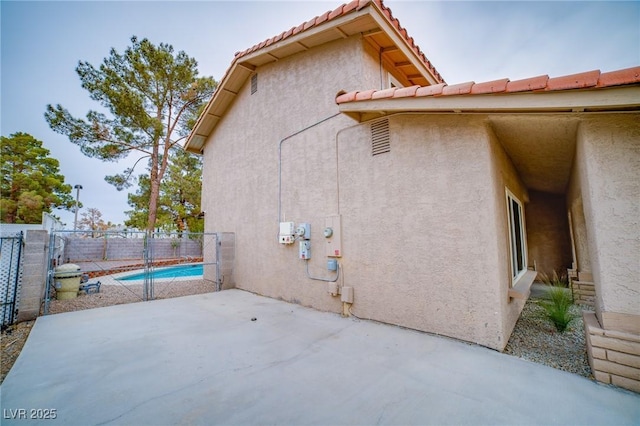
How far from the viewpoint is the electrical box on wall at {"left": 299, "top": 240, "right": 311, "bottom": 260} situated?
234 inches

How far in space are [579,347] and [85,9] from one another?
668 inches

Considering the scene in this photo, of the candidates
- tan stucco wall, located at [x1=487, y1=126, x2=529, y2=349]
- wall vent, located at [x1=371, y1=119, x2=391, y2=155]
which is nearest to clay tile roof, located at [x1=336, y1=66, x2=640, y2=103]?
tan stucco wall, located at [x1=487, y1=126, x2=529, y2=349]

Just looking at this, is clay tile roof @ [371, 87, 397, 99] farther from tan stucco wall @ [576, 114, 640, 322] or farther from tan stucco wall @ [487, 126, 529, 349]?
tan stucco wall @ [576, 114, 640, 322]

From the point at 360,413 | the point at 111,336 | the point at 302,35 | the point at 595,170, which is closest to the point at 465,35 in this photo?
the point at 302,35

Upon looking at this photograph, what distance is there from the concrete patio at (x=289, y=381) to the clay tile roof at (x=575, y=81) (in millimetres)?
2993

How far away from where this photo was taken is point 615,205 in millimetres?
2777

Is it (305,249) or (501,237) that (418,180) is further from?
(305,249)

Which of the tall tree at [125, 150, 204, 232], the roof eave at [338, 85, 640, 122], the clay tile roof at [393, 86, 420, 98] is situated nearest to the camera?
the roof eave at [338, 85, 640, 122]

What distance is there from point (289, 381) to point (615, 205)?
13.2ft

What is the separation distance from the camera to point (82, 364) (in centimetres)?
337

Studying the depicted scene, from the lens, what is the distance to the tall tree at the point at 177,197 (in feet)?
69.6

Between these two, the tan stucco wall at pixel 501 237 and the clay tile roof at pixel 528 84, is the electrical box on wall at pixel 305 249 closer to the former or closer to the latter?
the tan stucco wall at pixel 501 237

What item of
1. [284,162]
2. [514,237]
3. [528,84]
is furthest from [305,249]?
[528,84]

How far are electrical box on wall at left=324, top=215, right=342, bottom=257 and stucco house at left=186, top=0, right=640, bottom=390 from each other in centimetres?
3
